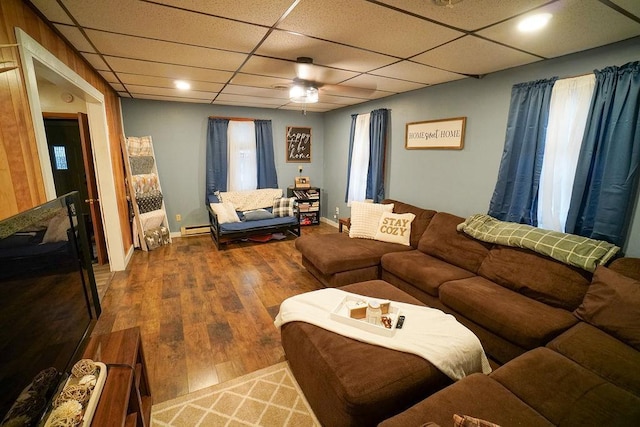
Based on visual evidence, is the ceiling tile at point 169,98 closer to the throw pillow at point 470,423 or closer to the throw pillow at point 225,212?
the throw pillow at point 225,212

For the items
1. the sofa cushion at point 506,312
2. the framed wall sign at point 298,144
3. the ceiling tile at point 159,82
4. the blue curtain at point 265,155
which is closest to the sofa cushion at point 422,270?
the sofa cushion at point 506,312

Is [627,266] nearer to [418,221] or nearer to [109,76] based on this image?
[418,221]

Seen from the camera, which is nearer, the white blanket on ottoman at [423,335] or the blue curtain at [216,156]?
the white blanket on ottoman at [423,335]

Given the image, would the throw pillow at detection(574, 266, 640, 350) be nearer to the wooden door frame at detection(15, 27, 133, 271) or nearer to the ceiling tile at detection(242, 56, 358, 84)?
the ceiling tile at detection(242, 56, 358, 84)

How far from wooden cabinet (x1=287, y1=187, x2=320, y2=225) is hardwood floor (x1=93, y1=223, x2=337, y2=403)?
1.41 m

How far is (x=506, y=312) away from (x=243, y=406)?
1.79 m

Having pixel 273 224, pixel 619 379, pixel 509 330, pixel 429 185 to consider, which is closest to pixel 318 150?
pixel 273 224

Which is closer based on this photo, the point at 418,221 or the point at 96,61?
the point at 96,61

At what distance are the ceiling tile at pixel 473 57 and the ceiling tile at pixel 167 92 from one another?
2.92 m

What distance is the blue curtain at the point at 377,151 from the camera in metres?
4.21

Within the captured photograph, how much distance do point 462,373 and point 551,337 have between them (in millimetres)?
713

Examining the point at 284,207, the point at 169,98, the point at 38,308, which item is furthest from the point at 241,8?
the point at 284,207

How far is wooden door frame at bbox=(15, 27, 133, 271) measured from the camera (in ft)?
5.16

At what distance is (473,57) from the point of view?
2361mm
